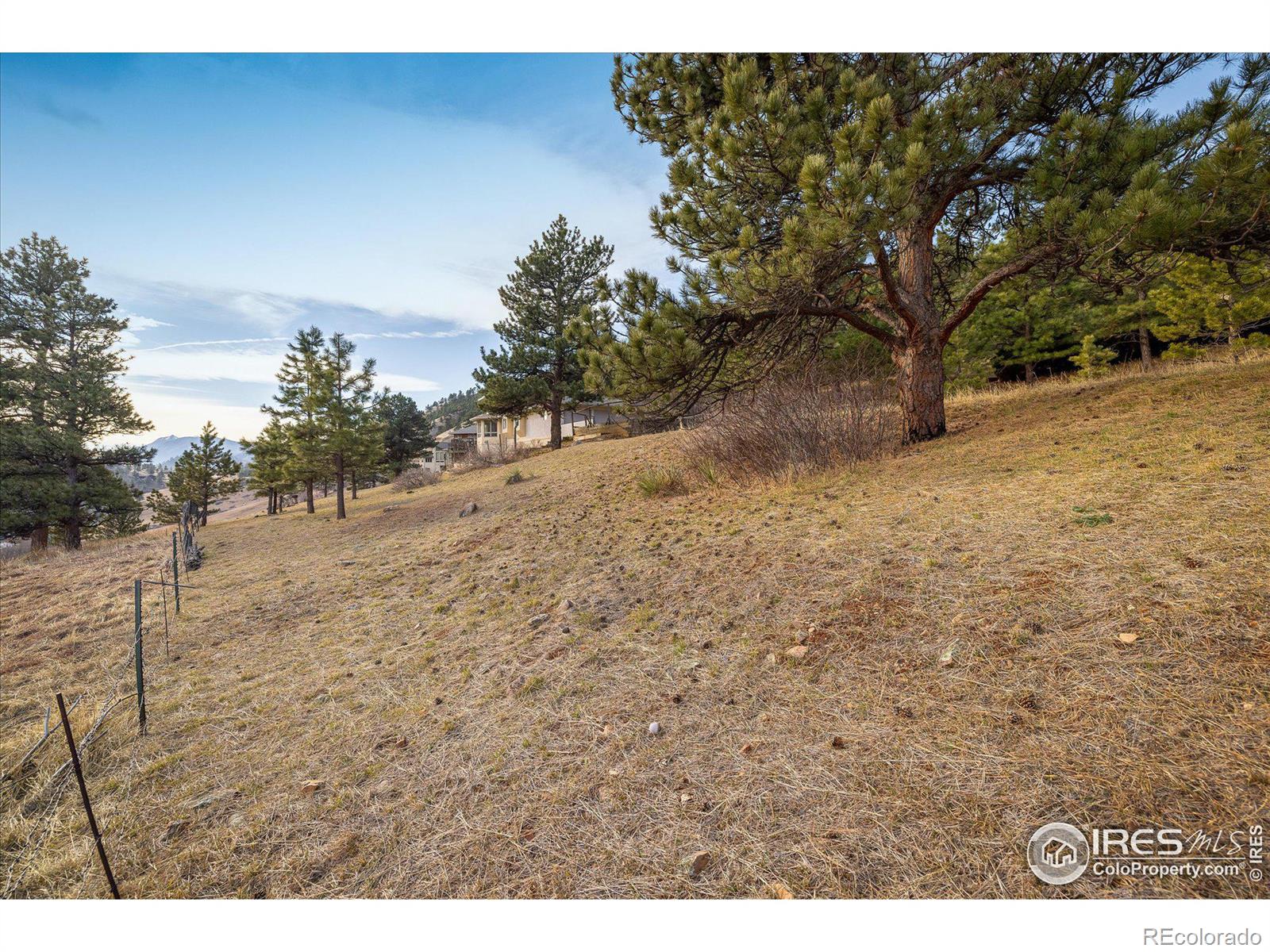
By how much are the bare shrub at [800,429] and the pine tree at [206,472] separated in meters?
27.6

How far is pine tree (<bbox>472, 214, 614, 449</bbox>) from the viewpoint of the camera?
20.2 m

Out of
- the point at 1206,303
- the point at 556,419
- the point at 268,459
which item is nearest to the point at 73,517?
the point at 268,459

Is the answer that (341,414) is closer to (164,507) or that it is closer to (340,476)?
(340,476)

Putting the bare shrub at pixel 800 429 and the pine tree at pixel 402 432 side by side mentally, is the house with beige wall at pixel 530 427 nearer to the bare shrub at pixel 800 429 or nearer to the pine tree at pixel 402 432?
the pine tree at pixel 402 432

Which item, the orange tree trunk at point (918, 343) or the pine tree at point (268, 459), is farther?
the pine tree at point (268, 459)

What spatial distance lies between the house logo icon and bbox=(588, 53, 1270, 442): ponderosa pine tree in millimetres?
4355

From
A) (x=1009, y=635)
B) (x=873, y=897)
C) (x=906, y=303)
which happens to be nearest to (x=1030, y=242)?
(x=906, y=303)

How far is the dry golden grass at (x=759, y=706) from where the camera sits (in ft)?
5.68

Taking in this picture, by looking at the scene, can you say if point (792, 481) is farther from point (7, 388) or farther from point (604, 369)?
point (7, 388)

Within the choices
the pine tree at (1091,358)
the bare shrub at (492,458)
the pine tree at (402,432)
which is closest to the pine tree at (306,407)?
the bare shrub at (492,458)

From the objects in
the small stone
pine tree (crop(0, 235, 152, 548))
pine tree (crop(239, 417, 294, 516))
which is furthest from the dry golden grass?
pine tree (crop(239, 417, 294, 516))

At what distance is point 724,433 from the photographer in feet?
24.9
